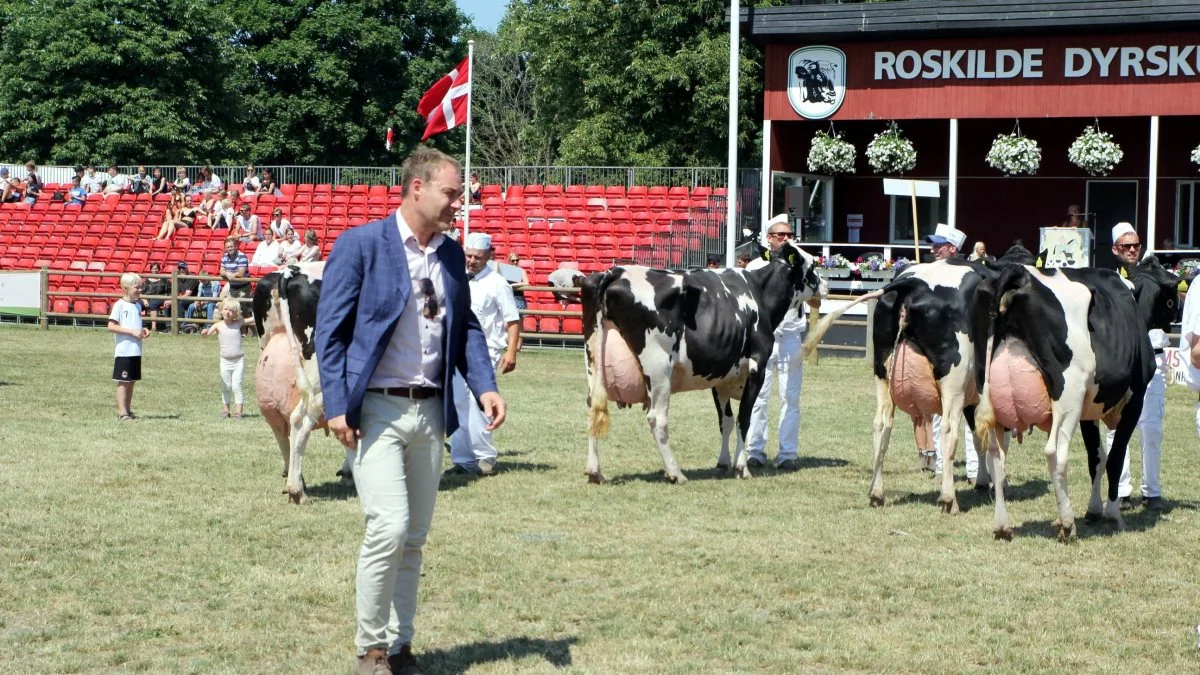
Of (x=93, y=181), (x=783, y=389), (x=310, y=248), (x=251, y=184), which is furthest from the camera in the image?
(x=93, y=181)

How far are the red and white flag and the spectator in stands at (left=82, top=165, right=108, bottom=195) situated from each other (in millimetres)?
14991

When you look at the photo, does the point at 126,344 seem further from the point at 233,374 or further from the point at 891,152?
the point at 891,152

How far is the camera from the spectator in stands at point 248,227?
108 feet

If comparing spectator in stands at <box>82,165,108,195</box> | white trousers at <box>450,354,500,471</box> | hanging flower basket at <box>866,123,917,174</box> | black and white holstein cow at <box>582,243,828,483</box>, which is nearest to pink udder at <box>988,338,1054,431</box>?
black and white holstein cow at <box>582,243,828,483</box>

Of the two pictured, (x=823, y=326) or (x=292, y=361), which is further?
(x=823, y=326)

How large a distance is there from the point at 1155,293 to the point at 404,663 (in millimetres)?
6582

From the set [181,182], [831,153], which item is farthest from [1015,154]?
[181,182]

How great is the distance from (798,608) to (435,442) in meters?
2.44

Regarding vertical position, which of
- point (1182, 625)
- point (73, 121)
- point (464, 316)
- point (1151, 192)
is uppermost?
point (73, 121)

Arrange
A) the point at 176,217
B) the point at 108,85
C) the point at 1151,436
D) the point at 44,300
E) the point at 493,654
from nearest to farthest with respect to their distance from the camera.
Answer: the point at 493,654 < the point at 1151,436 < the point at 44,300 < the point at 176,217 < the point at 108,85

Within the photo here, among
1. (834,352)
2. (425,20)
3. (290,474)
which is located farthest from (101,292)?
(425,20)

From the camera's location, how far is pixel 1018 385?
379 inches

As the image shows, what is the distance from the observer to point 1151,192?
28.0 m

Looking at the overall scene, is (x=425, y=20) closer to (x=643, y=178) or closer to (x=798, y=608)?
(x=643, y=178)
